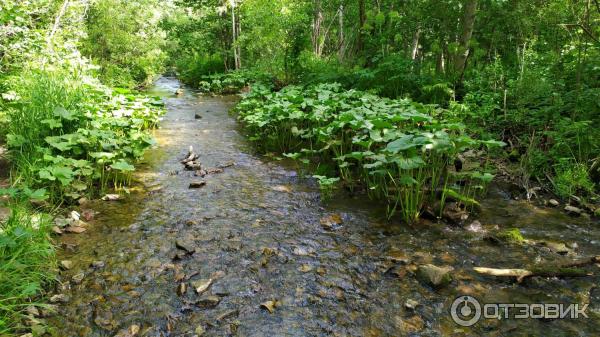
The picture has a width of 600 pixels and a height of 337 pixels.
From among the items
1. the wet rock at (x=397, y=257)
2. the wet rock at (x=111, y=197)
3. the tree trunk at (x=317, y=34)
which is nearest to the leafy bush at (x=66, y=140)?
the wet rock at (x=111, y=197)

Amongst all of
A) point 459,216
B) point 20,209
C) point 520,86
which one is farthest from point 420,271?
point 520,86

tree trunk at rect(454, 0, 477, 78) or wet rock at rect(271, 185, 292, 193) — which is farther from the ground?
tree trunk at rect(454, 0, 477, 78)

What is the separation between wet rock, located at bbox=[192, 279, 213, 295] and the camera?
3.10 m

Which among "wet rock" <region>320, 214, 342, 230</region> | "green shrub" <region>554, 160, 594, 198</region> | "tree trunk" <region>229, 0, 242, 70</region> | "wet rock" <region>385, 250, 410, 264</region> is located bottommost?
"wet rock" <region>385, 250, 410, 264</region>

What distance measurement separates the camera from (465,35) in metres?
8.25

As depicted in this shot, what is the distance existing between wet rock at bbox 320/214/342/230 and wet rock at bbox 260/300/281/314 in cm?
142

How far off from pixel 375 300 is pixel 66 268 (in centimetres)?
266

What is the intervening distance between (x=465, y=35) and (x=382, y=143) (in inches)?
173

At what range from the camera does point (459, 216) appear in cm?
431

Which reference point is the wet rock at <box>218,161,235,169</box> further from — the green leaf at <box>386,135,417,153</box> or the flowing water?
the green leaf at <box>386,135,417,153</box>

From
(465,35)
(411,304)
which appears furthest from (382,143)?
(465,35)

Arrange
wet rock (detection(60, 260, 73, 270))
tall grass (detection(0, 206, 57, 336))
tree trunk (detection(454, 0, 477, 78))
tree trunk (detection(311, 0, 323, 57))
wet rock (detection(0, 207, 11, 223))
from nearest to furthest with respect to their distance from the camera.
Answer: tall grass (detection(0, 206, 57, 336))
wet rock (detection(60, 260, 73, 270))
wet rock (detection(0, 207, 11, 223))
tree trunk (detection(454, 0, 477, 78))
tree trunk (detection(311, 0, 323, 57))

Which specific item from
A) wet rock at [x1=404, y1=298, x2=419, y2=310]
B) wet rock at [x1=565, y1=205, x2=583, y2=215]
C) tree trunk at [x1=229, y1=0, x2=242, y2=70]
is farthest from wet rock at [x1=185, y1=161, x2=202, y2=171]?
tree trunk at [x1=229, y1=0, x2=242, y2=70]

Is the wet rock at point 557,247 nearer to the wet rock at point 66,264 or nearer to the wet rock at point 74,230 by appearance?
the wet rock at point 66,264
